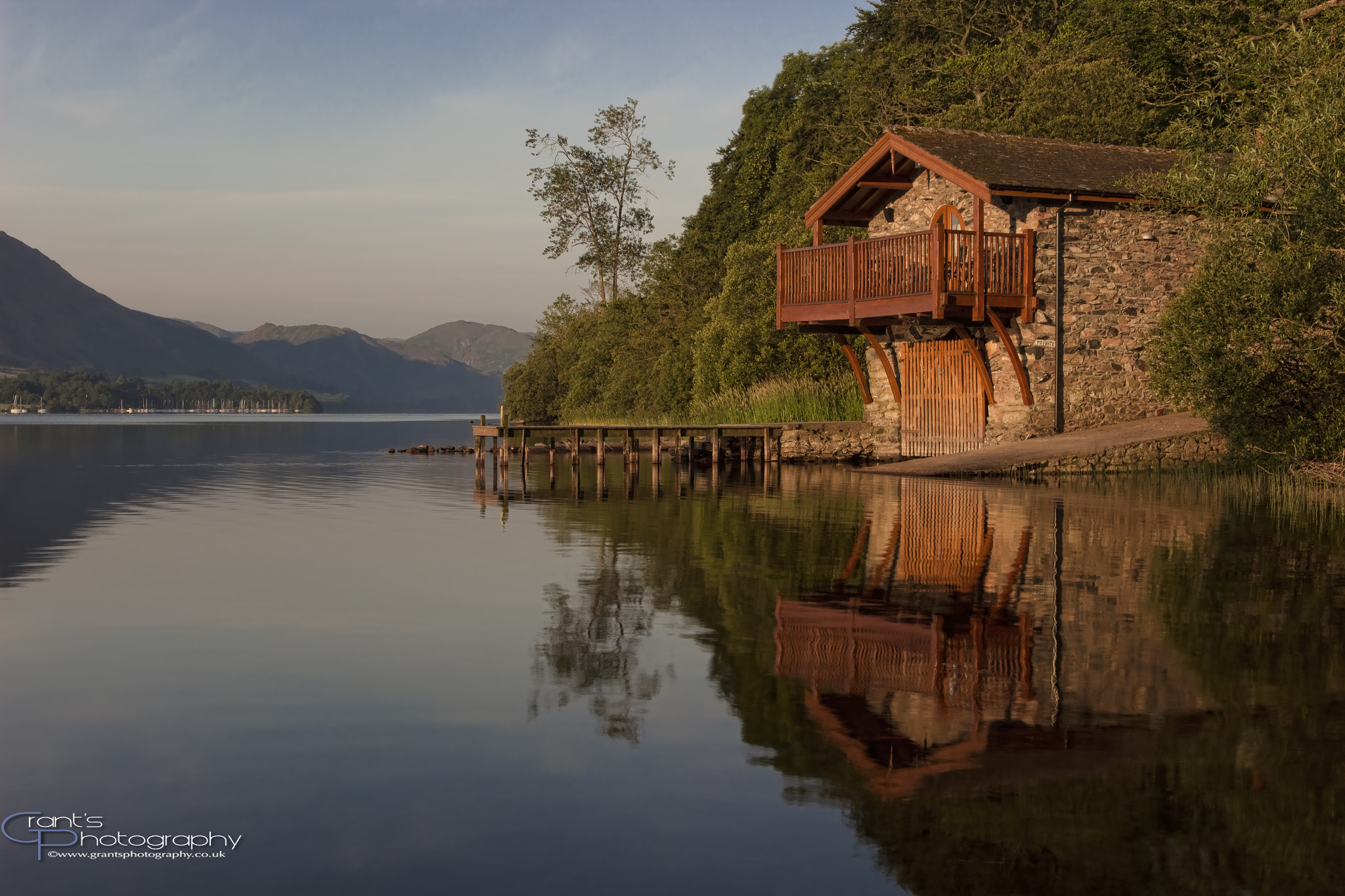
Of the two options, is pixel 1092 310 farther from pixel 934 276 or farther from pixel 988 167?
pixel 934 276

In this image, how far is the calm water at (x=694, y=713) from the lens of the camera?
5.04 m

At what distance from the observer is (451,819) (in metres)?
5.47

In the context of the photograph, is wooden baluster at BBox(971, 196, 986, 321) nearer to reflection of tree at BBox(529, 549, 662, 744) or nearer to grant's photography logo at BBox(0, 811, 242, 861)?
reflection of tree at BBox(529, 549, 662, 744)

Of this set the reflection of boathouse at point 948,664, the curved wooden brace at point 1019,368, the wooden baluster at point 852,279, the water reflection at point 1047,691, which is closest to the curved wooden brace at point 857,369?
the wooden baluster at point 852,279

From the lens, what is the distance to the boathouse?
2780cm

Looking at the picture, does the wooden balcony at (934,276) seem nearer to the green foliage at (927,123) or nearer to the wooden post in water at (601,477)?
the green foliage at (927,123)

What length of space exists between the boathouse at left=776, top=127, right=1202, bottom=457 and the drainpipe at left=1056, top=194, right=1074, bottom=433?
0.04 m

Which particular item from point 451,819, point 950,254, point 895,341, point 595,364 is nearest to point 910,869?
point 451,819

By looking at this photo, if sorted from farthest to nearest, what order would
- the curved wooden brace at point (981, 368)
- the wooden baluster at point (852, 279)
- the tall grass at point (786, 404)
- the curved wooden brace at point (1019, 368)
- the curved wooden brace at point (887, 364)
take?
the tall grass at point (786, 404) → the curved wooden brace at point (887, 364) → the curved wooden brace at point (981, 368) → the wooden baluster at point (852, 279) → the curved wooden brace at point (1019, 368)

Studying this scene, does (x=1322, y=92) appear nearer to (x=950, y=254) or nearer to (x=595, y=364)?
(x=950, y=254)

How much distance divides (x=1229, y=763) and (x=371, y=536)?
43.4 feet

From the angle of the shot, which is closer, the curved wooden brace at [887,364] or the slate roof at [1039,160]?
the slate roof at [1039,160]

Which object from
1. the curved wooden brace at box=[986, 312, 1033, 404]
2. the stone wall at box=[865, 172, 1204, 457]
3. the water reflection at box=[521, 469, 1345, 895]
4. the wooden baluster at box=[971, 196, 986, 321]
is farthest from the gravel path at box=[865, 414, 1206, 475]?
the water reflection at box=[521, 469, 1345, 895]

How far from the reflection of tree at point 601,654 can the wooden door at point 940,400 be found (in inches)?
771
